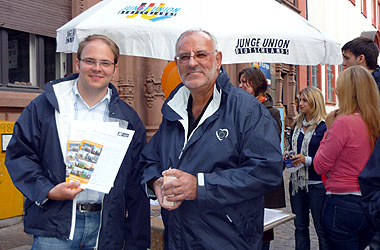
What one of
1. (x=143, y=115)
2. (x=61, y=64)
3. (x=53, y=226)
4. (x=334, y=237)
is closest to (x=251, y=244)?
(x=53, y=226)

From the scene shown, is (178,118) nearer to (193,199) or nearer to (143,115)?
(193,199)

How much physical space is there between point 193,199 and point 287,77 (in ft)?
50.0

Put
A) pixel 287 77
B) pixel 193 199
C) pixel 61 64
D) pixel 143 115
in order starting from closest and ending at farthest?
pixel 193 199 < pixel 61 64 < pixel 143 115 < pixel 287 77

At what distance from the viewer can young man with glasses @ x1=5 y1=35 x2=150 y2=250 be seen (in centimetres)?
223

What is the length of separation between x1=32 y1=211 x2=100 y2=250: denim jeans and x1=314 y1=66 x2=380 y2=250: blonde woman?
1836 millimetres

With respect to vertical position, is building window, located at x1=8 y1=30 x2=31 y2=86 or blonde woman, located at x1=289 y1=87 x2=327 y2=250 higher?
building window, located at x1=8 y1=30 x2=31 y2=86

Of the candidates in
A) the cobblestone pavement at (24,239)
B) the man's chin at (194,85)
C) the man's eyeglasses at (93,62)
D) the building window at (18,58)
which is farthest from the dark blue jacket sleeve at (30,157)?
the building window at (18,58)

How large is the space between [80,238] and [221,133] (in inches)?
40.7

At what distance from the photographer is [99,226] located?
94.1 inches

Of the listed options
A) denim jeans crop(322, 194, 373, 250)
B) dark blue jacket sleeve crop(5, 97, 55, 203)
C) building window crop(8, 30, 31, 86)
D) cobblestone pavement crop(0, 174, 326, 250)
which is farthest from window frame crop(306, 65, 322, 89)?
dark blue jacket sleeve crop(5, 97, 55, 203)

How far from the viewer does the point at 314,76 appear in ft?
61.1

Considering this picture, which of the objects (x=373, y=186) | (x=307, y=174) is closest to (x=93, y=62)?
(x=373, y=186)

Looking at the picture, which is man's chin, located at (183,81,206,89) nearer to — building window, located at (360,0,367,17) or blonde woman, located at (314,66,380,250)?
blonde woman, located at (314,66,380,250)

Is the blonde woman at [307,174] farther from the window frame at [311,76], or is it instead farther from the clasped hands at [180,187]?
the window frame at [311,76]
